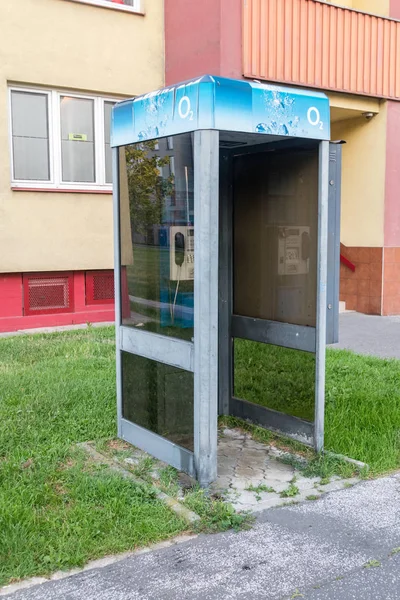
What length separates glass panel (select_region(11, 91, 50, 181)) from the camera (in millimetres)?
9930

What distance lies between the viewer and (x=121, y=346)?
4.88 metres

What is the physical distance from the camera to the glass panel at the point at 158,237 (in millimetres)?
4184

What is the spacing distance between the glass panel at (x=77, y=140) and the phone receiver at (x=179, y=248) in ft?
21.3

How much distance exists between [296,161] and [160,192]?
99 cm

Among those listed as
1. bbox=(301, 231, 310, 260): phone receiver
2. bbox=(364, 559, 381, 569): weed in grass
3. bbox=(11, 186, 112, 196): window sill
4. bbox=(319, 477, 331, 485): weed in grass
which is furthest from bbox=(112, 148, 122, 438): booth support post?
bbox=(11, 186, 112, 196): window sill

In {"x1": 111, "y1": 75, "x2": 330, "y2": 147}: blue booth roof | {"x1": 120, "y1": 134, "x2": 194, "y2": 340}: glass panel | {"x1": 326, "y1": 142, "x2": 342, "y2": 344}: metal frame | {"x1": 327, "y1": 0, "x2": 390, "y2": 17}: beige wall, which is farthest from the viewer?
{"x1": 327, "y1": 0, "x2": 390, "y2": 17}: beige wall

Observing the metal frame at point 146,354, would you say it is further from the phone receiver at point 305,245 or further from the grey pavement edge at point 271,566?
the phone receiver at point 305,245

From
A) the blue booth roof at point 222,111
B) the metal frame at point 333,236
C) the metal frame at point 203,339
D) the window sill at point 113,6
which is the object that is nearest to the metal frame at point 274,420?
the metal frame at point 333,236

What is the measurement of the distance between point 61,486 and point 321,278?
6.69 feet

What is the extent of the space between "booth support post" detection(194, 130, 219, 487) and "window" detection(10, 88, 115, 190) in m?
6.47

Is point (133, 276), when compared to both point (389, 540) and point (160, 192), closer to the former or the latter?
point (160, 192)

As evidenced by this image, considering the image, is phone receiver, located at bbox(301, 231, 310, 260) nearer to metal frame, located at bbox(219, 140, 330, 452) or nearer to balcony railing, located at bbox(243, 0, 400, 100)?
metal frame, located at bbox(219, 140, 330, 452)

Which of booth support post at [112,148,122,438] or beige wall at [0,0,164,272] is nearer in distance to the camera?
booth support post at [112,148,122,438]

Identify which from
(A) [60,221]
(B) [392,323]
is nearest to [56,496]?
(A) [60,221]
